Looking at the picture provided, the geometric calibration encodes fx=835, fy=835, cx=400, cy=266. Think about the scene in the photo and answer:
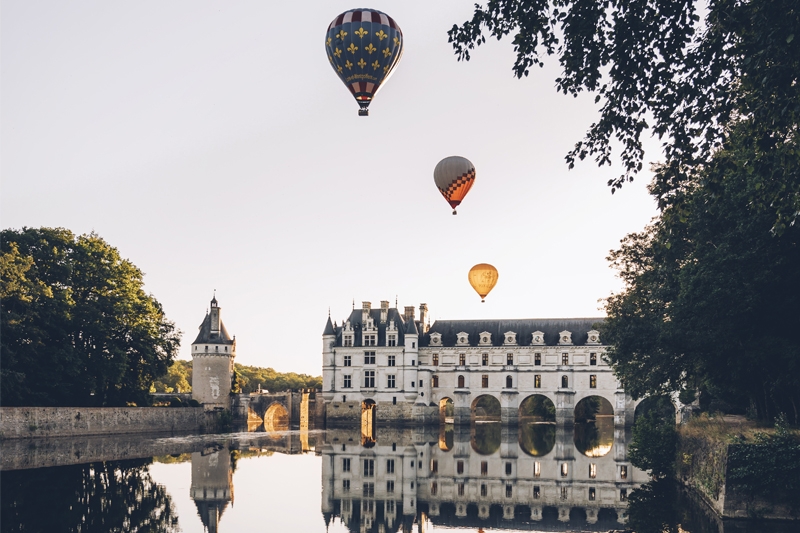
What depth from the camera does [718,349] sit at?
815 inches

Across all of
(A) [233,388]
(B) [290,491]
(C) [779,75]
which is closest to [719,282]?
(C) [779,75]

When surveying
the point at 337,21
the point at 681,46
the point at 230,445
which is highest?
the point at 337,21

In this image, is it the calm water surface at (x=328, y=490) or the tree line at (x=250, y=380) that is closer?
the calm water surface at (x=328, y=490)

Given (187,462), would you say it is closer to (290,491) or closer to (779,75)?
(290,491)

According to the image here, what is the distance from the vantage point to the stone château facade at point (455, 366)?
6009cm

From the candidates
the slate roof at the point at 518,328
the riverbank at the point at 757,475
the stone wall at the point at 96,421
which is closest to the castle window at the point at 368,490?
the riverbank at the point at 757,475

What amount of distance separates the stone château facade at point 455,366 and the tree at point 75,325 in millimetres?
18655

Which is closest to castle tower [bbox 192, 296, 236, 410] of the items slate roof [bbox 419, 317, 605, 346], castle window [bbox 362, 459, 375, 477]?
slate roof [bbox 419, 317, 605, 346]

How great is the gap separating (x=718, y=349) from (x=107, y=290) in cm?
3261

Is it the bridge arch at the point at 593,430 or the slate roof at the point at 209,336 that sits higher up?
the slate roof at the point at 209,336

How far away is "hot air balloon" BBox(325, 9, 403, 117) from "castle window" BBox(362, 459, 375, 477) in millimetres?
11458

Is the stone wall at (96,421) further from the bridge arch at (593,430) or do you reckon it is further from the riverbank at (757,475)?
the riverbank at (757,475)

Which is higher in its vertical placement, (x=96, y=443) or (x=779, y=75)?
(x=779, y=75)

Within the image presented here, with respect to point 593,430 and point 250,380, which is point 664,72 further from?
point 250,380
